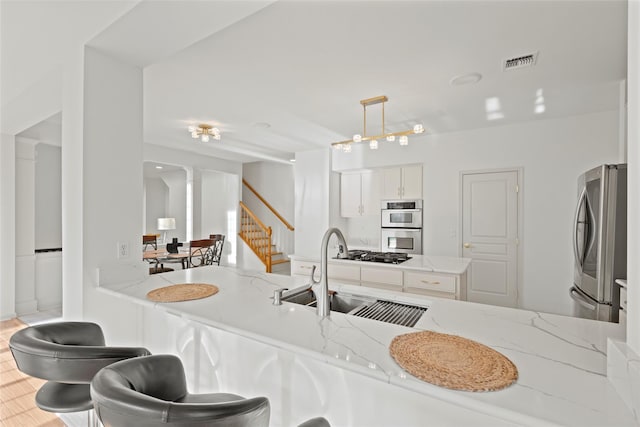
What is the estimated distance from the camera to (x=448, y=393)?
83cm

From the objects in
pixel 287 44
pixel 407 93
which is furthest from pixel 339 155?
pixel 287 44

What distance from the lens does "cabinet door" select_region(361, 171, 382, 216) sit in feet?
16.8

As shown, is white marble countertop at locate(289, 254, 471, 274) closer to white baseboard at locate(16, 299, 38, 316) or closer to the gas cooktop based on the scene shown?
the gas cooktop

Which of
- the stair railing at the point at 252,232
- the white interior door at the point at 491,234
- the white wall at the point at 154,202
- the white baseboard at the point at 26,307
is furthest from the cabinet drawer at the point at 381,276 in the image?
the white wall at the point at 154,202

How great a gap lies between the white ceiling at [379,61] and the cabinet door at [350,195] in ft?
4.76

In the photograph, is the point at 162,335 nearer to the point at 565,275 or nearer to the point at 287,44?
the point at 287,44

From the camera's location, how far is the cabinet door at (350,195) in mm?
5387

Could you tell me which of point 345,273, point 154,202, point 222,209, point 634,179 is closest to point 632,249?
point 634,179

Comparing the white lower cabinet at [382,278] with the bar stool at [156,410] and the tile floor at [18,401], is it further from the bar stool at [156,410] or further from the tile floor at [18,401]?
the tile floor at [18,401]

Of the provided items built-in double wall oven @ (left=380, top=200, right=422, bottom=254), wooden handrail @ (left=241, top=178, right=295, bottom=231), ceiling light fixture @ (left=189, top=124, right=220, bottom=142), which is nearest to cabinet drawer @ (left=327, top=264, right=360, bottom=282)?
built-in double wall oven @ (left=380, top=200, right=422, bottom=254)

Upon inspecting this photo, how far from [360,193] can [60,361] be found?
181 inches

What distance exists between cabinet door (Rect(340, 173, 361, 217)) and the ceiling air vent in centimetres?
307

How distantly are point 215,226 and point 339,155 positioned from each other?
153 inches

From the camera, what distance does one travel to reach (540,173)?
390 cm
